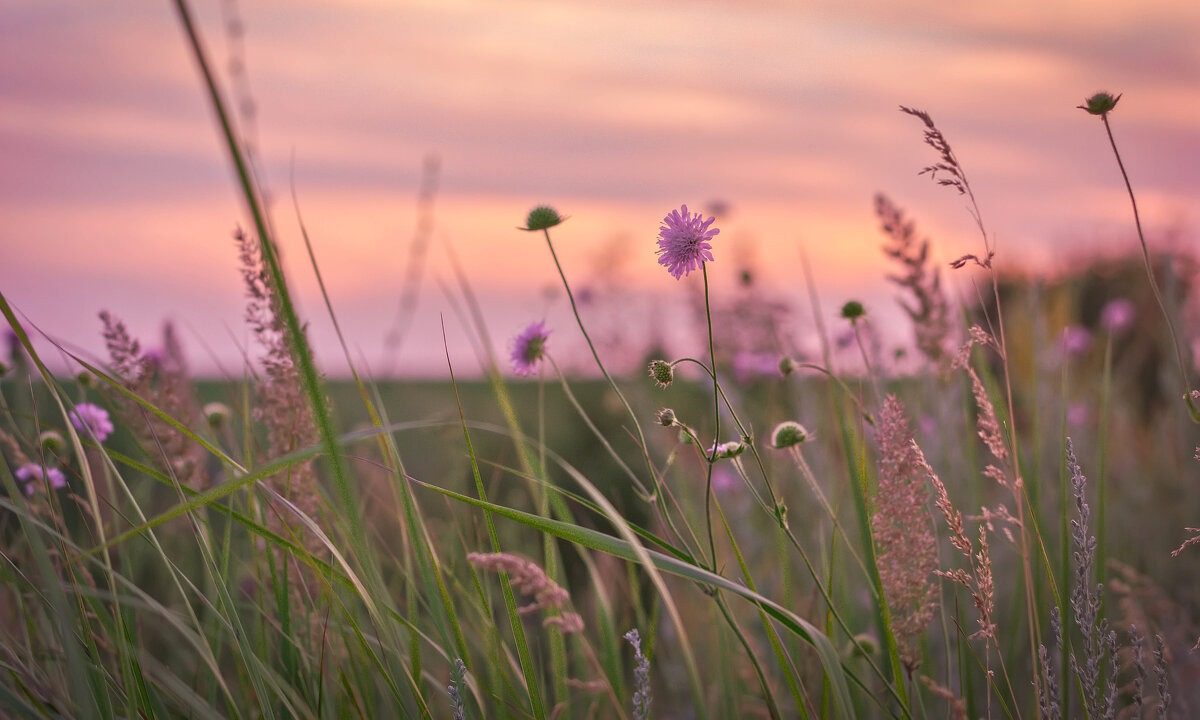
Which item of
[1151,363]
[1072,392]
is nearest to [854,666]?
[1072,392]

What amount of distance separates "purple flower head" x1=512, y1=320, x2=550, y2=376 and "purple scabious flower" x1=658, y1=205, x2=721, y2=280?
34cm

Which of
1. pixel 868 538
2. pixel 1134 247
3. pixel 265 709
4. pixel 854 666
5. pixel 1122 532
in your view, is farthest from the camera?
pixel 1134 247

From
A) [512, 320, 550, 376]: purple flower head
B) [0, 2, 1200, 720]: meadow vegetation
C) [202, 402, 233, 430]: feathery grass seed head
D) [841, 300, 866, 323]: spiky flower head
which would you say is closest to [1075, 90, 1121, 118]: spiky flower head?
[0, 2, 1200, 720]: meadow vegetation

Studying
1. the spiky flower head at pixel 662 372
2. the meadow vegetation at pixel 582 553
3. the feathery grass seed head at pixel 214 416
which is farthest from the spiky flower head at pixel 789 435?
the feathery grass seed head at pixel 214 416

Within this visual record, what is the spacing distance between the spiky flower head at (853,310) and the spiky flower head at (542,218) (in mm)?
612

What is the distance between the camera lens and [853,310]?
1.80 metres

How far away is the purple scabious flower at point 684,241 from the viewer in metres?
1.27

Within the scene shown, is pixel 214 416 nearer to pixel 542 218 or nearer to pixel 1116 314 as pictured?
pixel 542 218

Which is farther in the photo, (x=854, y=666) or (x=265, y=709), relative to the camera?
(x=854, y=666)

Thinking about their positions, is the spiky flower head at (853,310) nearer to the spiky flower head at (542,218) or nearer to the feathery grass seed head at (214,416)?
the spiky flower head at (542,218)

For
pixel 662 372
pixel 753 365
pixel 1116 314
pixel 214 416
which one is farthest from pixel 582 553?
pixel 1116 314

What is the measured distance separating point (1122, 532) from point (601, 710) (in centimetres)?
228

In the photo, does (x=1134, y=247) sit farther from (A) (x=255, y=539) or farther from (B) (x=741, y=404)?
(A) (x=255, y=539)

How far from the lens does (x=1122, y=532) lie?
354cm
